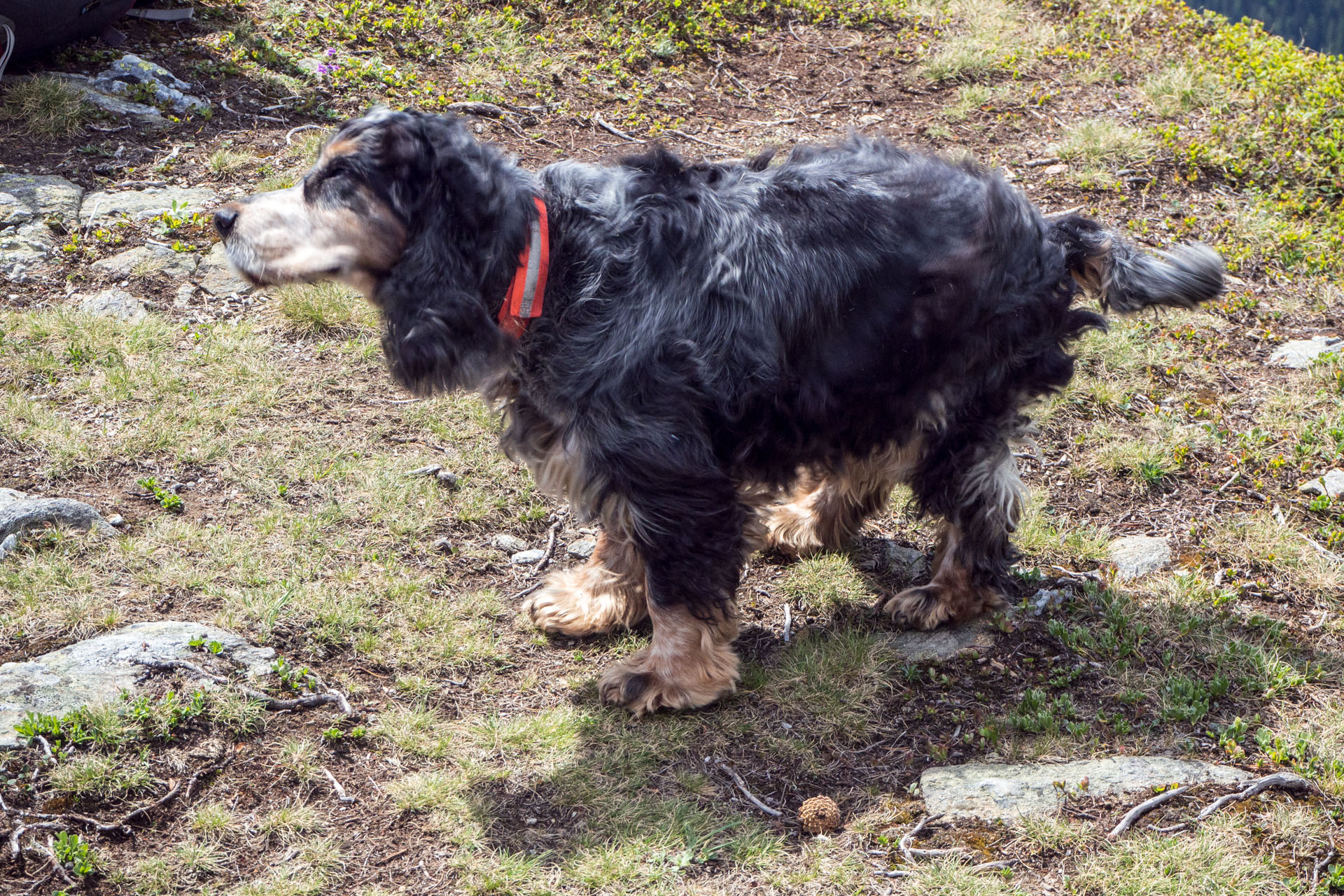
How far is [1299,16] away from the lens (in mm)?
13945

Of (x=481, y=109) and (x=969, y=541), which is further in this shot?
(x=481, y=109)

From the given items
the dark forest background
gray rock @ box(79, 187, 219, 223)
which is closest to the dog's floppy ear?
gray rock @ box(79, 187, 219, 223)

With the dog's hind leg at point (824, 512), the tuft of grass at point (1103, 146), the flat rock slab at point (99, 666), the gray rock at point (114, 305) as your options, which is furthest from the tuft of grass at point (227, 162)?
the tuft of grass at point (1103, 146)

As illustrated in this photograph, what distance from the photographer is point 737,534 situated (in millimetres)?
3879

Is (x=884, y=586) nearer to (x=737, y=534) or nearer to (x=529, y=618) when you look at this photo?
(x=737, y=534)

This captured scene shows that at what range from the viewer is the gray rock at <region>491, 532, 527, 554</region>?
4898 millimetres

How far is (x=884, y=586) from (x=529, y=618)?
60.7 inches

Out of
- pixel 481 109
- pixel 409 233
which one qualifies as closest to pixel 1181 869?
pixel 409 233

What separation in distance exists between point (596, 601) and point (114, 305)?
338cm

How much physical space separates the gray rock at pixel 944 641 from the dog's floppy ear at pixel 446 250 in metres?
2.08

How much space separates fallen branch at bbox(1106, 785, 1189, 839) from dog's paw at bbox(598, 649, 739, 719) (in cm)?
137

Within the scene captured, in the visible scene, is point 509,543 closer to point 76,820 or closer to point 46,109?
point 76,820

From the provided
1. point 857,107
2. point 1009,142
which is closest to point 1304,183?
point 1009,142

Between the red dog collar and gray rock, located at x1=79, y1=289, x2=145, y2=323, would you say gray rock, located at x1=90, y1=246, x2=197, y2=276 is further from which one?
the red dog collar
